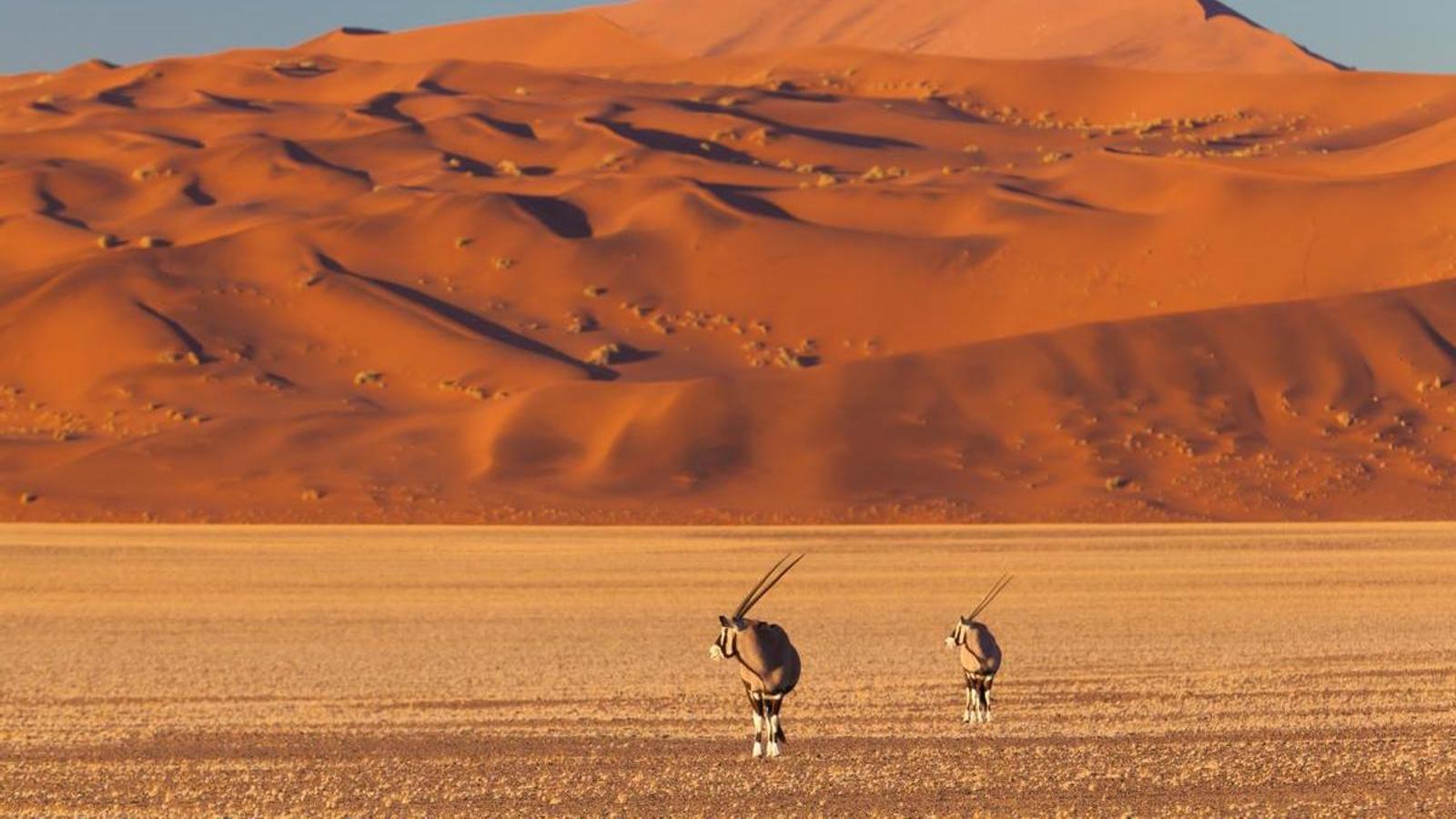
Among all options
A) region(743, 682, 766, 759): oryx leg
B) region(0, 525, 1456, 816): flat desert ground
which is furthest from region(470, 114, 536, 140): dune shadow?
region(743, 682, 766, 759): oryx leg

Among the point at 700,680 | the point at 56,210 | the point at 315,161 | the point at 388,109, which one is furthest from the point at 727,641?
the point at 388,109

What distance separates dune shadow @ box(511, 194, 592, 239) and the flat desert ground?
3682cm

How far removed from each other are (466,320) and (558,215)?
1079 cm

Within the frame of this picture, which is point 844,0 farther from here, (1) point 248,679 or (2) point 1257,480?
(1) point 248,679

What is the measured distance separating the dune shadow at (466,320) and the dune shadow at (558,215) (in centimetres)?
667

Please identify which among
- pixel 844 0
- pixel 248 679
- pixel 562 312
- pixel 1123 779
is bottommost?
pixel 844 0

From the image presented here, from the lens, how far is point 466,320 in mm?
64938

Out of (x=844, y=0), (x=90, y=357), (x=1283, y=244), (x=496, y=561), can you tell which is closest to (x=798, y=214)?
(x=1283, y=244)

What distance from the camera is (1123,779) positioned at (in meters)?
13.3

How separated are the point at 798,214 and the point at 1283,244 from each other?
16.7 metres

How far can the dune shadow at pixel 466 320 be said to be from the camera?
6081cm

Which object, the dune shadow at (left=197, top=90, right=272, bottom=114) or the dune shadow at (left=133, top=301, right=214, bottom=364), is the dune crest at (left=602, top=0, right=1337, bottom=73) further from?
the dune shadow at (left=133, top=301, right=214, bottom=364)

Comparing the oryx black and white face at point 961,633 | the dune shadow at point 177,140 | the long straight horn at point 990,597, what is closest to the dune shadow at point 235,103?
the dune shadow at point 177,140

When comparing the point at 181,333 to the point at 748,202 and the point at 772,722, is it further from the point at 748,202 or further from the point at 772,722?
the point at 772,722
